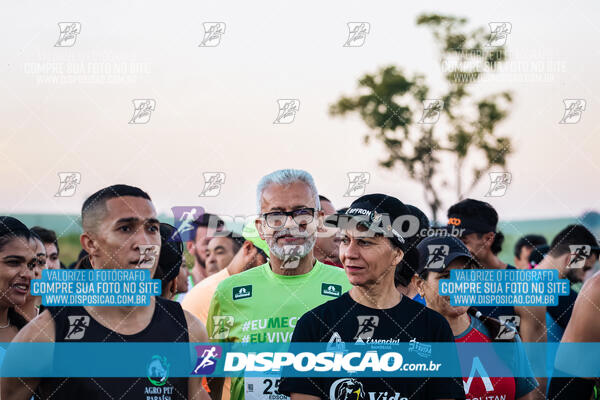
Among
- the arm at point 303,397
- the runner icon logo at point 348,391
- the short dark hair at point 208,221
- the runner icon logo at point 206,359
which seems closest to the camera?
the arm at point 303,397

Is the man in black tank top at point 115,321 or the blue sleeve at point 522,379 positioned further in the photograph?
the blue sleeve at point 522,379

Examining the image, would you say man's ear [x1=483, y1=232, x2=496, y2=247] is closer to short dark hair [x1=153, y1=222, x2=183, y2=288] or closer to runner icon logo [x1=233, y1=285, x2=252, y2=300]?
runner icon logo [x1=233, y1=285, x2=252, y2=300]

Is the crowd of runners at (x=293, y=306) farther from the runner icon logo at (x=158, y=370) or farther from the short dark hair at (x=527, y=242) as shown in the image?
the short dark hair at (x=527, y=242)

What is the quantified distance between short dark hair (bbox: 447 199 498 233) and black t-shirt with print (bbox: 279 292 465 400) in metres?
2.19

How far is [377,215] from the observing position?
3.67 metres

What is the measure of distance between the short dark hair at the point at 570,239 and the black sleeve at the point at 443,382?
8.15 ft

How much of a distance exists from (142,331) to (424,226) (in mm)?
1972

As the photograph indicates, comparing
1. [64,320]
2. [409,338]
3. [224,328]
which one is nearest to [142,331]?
[64,320]

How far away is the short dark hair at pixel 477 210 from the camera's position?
555 cm

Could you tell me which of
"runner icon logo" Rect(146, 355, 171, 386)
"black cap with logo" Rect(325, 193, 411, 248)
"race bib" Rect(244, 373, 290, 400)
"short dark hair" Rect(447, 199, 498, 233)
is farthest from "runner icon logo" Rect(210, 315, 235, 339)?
"short dark hair" Rect(447, 199, 498, 233)

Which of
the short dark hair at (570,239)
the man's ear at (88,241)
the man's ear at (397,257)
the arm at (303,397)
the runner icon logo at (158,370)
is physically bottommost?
the arm at (303,397)

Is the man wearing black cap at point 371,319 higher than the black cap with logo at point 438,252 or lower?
lower

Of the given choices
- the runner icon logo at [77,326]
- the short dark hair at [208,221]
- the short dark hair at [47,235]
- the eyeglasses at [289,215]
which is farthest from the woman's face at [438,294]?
the short dark hair at [47,235]

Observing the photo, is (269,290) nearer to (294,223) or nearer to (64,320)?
(294,223)
